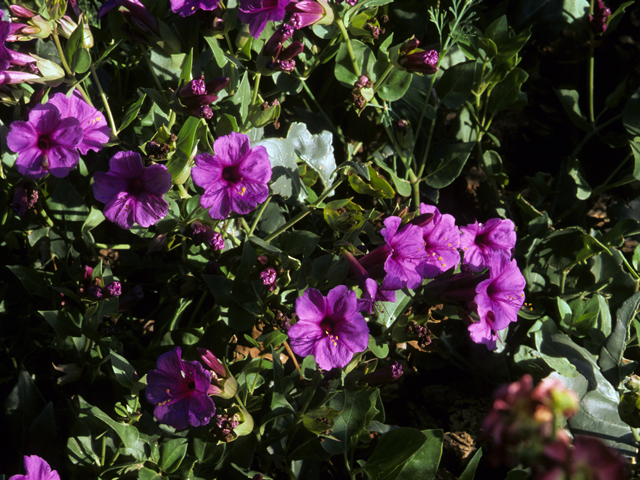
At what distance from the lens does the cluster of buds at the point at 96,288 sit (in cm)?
135

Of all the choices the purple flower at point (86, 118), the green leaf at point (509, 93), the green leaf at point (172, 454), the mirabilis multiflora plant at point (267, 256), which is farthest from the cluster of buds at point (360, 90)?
the green leaf at point (172, 454)

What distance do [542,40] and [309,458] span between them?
177 centimetres

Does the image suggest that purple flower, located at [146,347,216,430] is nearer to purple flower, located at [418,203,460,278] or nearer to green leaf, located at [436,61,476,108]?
purple flower, located at [418,203,460,278]

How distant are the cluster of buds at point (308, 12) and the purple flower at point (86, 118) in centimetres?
54

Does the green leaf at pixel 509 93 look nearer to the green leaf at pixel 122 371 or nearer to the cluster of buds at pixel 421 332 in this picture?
the cluster of buds at pixel 421 332

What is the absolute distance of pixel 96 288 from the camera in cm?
135

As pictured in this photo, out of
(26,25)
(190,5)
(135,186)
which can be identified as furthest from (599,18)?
(26,25)

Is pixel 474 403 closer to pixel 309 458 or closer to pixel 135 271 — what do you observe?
pixel 309 458

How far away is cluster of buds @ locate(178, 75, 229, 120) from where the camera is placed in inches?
47.6

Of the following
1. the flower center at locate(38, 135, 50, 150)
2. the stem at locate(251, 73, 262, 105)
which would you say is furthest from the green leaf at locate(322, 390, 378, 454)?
the flower center at locate(38, 135, 50, 150)

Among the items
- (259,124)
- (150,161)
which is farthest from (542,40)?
(150,161)

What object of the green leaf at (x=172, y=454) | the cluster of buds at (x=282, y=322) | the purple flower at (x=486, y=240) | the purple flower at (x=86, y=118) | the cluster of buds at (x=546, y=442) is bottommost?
the green leaf at (x=172, y=454)

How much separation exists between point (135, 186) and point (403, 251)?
0.65 m

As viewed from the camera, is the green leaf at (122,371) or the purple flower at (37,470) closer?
the purple flower at (37,470)
